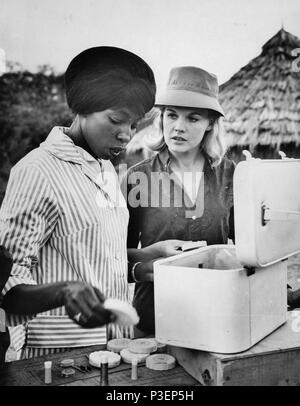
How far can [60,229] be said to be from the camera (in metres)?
2.12

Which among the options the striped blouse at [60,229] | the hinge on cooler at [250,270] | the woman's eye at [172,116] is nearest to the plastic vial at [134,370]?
the striped blouse at [60,229]

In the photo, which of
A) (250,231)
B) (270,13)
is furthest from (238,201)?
(270,13)

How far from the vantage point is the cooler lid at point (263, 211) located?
188 cm

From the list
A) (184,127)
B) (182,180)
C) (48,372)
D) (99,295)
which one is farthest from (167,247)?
(48,372)

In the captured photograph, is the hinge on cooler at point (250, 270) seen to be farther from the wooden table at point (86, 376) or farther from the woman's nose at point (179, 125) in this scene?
the woman's nose at point (179, 125)

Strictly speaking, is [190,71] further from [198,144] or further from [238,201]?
[238,201]

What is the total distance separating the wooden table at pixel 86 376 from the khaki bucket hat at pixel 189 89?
1.16 m

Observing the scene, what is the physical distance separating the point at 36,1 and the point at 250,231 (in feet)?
4.50

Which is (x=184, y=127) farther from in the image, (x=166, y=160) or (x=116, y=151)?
(x=116, y=151)

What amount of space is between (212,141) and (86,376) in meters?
1.20

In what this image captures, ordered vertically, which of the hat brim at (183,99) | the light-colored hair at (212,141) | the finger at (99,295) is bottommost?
the finger at (99,295)

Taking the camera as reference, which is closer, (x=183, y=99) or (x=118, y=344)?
(x=118, y=344)

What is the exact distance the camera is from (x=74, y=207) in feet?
7.06
